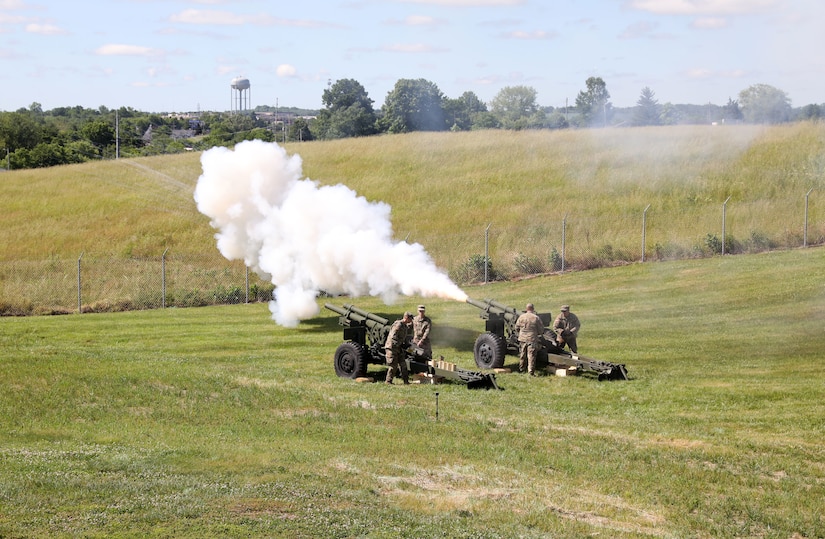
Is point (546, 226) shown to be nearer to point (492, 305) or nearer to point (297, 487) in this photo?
point (492, 305)

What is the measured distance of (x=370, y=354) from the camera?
23969mm

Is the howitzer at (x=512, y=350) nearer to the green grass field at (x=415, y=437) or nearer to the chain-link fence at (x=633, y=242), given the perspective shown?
the green grass field at (x=415, y=437)

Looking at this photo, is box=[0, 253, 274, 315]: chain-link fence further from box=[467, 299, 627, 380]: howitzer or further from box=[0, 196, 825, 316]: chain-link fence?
box=[467, 299, 627, 380]: howitzer

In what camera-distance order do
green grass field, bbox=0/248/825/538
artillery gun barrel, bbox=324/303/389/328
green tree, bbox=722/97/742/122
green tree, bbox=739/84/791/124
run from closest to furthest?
green grass field, bbox=0/248/825/538 < artillery gun barrel, bbox=324/303/389/328 < green tree, bbox=739/84/791/124 < green tree, bbox=722/97/742/122

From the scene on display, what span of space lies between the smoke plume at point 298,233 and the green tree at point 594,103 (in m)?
15.5

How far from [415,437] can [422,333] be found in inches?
245

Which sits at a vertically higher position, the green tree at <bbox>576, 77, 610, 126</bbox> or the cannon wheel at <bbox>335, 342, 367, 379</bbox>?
the green tree at <bbox>576, 77, 610, 126</bbox>

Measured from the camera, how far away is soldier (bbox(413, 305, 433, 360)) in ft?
77.2

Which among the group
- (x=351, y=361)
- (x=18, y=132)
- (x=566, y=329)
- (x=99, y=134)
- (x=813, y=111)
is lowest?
(x=351, y=361)

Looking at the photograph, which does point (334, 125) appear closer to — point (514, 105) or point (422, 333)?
point (514, 105)

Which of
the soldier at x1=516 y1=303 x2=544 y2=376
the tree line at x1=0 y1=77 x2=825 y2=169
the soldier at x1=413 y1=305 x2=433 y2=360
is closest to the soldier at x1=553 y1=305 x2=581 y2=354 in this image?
the soldier at x1=516 y1=303 x2=544 y2=376

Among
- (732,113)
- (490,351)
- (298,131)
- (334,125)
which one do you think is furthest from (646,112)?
(298,131)

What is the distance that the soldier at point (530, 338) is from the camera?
23.9 metres

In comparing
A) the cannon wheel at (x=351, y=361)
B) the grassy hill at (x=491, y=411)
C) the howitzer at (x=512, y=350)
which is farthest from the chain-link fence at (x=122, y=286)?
the howitzer at (x=512, y=350)
